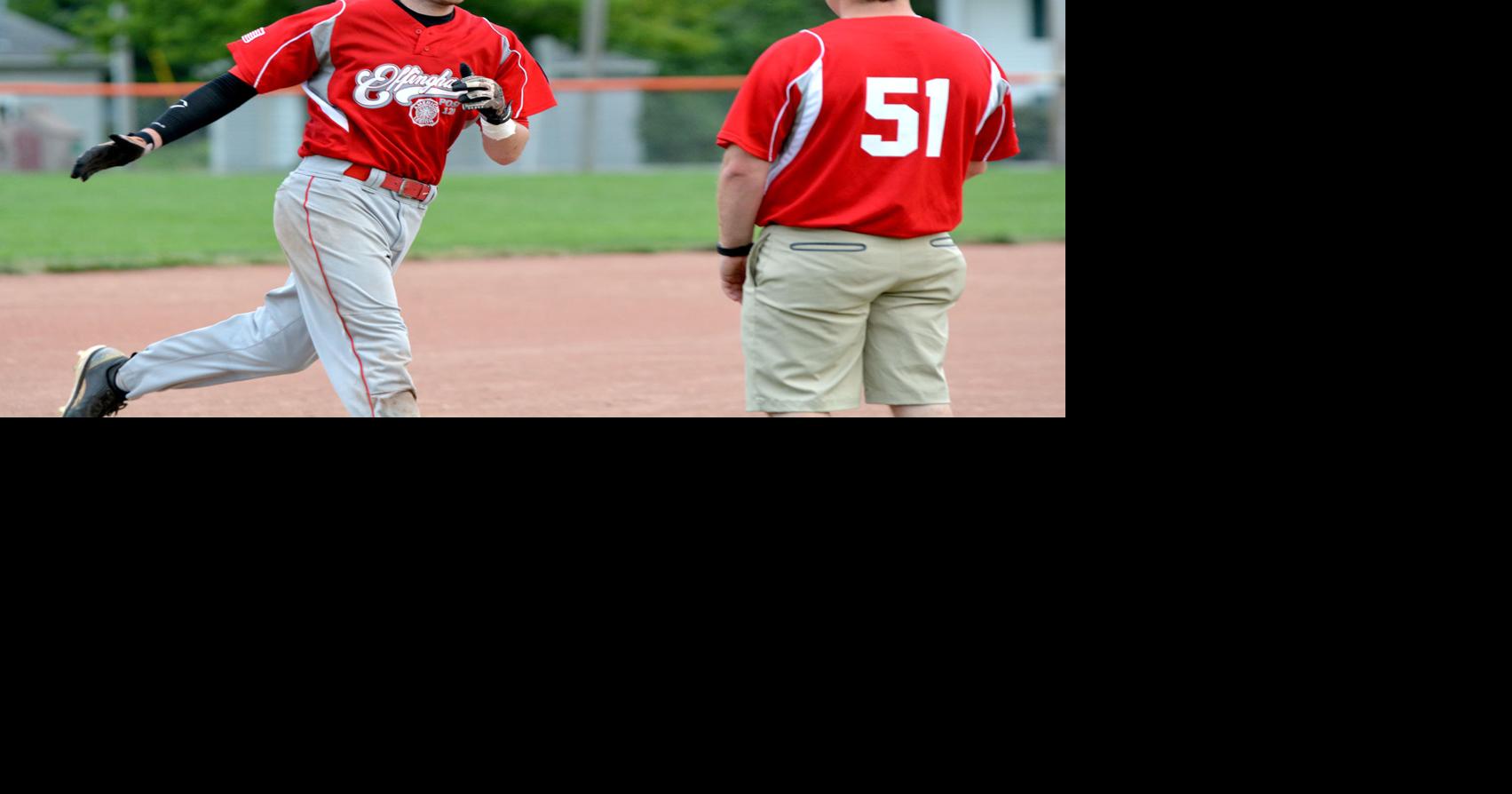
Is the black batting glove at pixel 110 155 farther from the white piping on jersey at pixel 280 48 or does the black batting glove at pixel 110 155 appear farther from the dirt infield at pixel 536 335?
the dirt infield at pixel 536 335

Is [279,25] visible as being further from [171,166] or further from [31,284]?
[171,166]

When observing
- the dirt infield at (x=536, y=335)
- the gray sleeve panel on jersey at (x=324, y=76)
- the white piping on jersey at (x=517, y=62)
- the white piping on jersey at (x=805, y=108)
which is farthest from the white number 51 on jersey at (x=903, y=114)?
the dirt infield at (x=536, y=335)

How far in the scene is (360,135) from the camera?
4.38m

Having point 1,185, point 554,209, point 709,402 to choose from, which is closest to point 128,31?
point 1,185

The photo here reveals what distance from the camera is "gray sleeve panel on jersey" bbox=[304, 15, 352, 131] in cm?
433

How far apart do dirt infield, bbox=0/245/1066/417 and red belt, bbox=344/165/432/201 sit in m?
1.93

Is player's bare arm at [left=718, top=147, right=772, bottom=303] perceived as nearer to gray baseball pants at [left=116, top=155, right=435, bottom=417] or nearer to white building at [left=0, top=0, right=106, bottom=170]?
gray baseball pants at [left=116, top=155, right=435, bottom=417]

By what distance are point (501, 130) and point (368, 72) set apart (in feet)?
1.40

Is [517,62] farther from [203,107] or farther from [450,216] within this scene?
[450,216]

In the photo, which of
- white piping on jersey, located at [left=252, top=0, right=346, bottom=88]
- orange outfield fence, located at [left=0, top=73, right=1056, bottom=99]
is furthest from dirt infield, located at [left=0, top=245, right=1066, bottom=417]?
orange outfield fence, located at [left=0, top=73, right=1056, bottom=99]

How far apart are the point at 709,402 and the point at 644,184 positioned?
14.2m

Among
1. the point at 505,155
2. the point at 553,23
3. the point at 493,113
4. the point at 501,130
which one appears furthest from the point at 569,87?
the point at 493,113

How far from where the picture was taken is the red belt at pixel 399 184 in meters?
4.38

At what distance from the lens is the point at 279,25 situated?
4.34 meters
